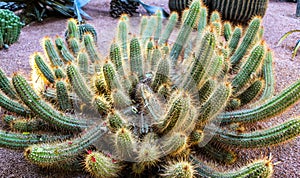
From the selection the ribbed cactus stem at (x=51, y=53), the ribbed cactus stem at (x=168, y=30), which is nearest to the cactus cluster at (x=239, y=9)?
the ribbed cactus stem at (x=168, y=30)

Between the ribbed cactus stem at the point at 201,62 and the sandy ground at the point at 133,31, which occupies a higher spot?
the ribbed cactus stem at the point at 201,62

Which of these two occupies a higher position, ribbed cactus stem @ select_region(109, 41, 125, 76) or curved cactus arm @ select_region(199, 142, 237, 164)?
ribbed cactus stem @ select_region(109, 41, 125, 76)

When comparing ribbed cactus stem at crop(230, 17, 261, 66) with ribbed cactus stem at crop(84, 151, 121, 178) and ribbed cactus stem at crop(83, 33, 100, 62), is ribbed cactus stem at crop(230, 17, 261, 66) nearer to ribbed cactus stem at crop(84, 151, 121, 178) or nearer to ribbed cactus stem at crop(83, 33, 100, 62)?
ribbed cactus stem at crop(83, 33, 100, 62)

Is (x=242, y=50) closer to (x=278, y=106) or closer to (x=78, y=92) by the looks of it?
(x=278, y=106)

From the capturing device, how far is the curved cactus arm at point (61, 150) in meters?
1.60

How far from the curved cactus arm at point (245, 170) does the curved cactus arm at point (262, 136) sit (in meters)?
0.26

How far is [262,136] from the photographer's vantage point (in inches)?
71.7

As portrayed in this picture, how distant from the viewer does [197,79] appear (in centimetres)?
209

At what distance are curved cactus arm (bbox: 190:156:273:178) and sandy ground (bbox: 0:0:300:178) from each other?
0.35 meters

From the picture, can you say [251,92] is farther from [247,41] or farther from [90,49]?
[90,49]

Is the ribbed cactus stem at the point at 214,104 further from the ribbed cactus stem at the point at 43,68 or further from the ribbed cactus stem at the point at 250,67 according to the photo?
the ribbed cactus stem at the point at 43,68

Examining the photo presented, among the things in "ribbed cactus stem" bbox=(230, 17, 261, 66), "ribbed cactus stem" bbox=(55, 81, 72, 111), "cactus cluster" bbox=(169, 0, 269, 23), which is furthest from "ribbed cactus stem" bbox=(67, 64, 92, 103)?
"cactus cluster" bbox=(169, 0, 269, 23)

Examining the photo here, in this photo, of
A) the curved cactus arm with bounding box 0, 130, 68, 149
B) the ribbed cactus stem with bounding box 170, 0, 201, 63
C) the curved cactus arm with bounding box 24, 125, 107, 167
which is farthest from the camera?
the ribbed cactus stem with bounding box 170, 0, 201, 63

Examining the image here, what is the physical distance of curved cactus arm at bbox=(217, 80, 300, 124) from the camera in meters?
Result: 1.83
